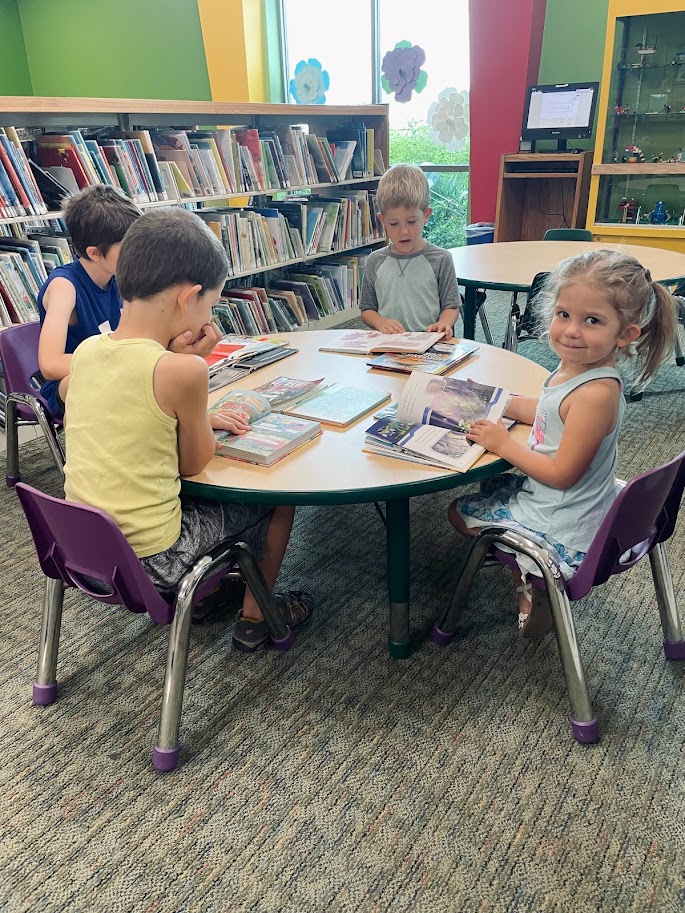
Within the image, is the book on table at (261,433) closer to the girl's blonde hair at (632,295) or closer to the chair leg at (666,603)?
the girl's blonde hair at (632,295)

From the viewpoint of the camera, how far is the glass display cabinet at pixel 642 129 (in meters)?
4.82

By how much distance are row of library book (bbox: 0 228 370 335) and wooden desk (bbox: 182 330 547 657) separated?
1.55 metres

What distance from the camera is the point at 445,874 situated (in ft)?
4.25

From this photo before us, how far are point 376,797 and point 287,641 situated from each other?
1.67ft

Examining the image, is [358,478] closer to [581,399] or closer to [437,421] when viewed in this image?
[437,421]

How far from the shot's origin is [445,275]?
104 inches

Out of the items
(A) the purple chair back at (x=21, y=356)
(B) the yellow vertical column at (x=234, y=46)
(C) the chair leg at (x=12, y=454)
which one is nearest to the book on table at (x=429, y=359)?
(A) the purple chair back at (x=21, y=356)

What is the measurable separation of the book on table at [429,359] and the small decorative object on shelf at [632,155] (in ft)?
12.3

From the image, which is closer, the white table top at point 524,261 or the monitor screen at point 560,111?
the white table top at point 524,261

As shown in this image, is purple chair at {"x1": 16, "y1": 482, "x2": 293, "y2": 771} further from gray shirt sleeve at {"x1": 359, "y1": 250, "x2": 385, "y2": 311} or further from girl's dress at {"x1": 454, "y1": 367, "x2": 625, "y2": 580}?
gray shirt sleeve at {"x1": 359, "y1": 250, "x2": 385, "y2": 311}

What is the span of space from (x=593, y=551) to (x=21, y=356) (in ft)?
6.76

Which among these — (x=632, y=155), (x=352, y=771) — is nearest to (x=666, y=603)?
(x=352, y=771)

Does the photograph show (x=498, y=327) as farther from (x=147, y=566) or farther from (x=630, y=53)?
(x=147, y=566)

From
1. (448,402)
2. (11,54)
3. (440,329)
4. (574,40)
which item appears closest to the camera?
(448,402)
